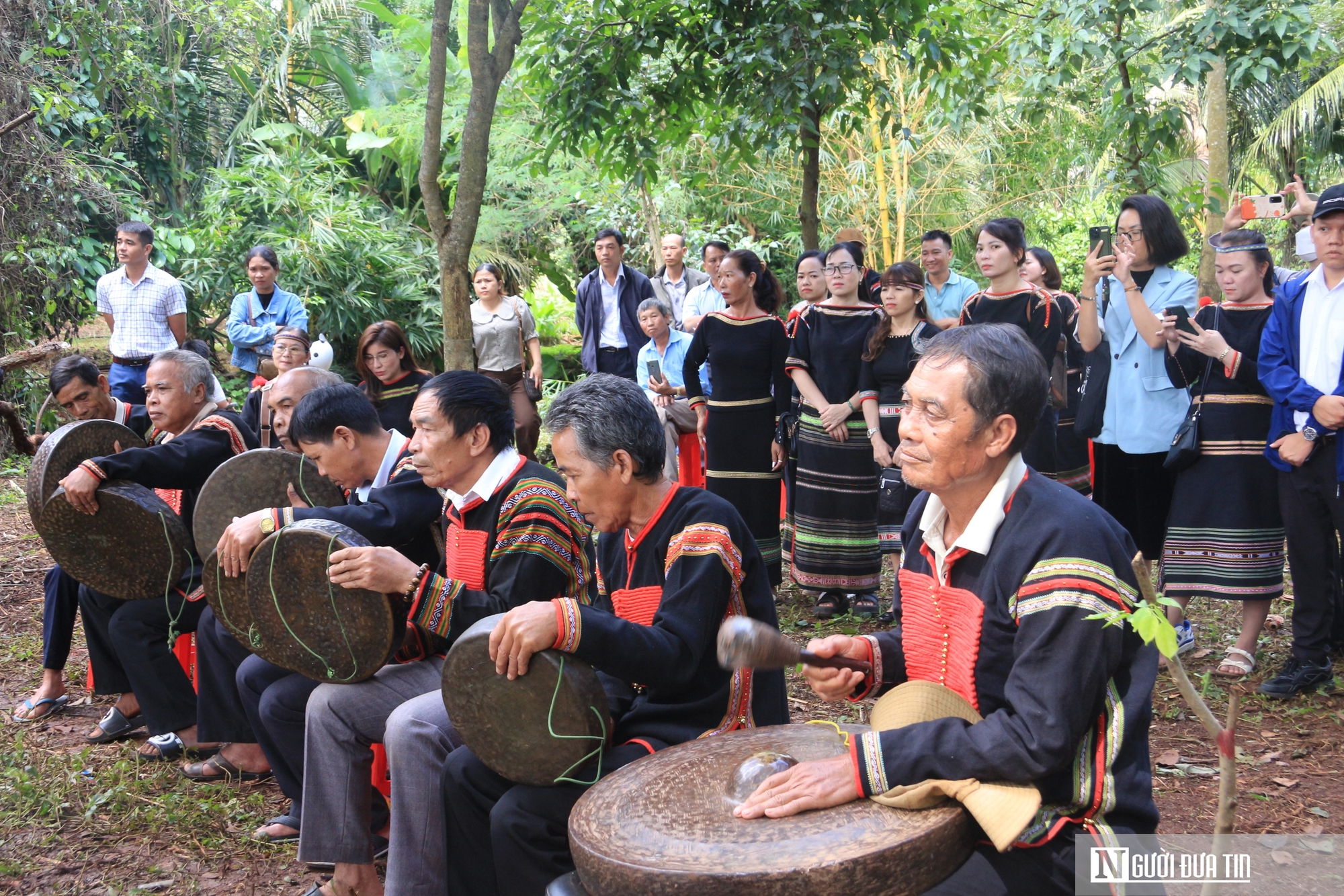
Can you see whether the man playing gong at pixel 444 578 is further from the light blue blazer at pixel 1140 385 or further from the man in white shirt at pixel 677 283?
the man in white shirt at pixel 677 283

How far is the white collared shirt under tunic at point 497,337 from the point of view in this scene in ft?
26.7

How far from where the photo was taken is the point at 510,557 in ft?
9.24

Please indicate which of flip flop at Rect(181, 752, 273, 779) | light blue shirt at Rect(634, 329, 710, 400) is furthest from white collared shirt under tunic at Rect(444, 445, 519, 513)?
light blue shirt at Rect(634, 329, 710, 400)

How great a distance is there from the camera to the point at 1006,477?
1.99 m

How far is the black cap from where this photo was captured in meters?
3.73

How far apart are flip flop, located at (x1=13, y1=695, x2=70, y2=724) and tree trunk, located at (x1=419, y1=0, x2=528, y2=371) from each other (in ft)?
7.54

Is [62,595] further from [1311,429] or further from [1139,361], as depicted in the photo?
[1311,429]

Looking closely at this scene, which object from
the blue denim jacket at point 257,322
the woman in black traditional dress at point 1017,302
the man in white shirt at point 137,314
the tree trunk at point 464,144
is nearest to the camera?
the tree trunk at point 464,144

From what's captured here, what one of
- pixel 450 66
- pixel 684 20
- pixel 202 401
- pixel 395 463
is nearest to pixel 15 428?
pixel 202 401

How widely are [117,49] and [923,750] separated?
274 inches

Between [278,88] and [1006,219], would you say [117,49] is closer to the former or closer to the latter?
[1006,219]

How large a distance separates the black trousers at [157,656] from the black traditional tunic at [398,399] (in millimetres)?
1452

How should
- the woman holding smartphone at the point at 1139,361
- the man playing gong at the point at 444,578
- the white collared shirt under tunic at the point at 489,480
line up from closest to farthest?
the man playing gong at the point at 444,578
the white collared shirt under tunic at the point at 489,480
the woman holding smartphone at the point at 1139,361

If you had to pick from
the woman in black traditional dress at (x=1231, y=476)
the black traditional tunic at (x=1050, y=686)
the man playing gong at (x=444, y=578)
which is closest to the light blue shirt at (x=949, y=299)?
the woman in black traditional dress at (x=1231, y=476)
